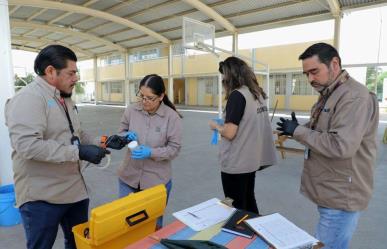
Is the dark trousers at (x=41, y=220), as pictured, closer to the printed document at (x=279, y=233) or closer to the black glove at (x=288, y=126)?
the printed document at (x=279, y=233)

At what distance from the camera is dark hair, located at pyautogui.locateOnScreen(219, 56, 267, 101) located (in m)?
2.16

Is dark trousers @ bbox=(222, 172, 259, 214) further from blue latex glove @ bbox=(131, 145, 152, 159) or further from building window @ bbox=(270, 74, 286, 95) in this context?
building window @ bbox=(270, 74, 286, 95)

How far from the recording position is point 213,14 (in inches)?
423

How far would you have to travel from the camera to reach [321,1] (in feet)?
29.7

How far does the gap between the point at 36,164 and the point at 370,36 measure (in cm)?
1626

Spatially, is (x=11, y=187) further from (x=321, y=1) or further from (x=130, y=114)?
(x=321, y=1)

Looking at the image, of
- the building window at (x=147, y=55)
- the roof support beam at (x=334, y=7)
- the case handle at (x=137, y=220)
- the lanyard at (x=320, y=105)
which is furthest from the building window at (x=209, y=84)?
the case handle at (x=137, y=220)

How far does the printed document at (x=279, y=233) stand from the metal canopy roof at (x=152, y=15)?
9.30 m

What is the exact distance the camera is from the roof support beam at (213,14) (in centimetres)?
1016

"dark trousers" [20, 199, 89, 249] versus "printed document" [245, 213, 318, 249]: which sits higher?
"printed document" [245, 213, 318, 249]

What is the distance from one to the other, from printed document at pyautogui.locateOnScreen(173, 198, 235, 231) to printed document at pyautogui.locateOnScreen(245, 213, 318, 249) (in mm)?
148

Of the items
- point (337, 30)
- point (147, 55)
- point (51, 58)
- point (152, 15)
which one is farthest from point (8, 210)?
point (147, 55)

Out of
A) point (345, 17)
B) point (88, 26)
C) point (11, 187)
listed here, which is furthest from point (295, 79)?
point (11, 187)

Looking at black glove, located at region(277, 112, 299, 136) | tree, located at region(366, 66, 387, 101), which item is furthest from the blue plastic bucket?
tree, located at region(366, 66, 387, 101)
